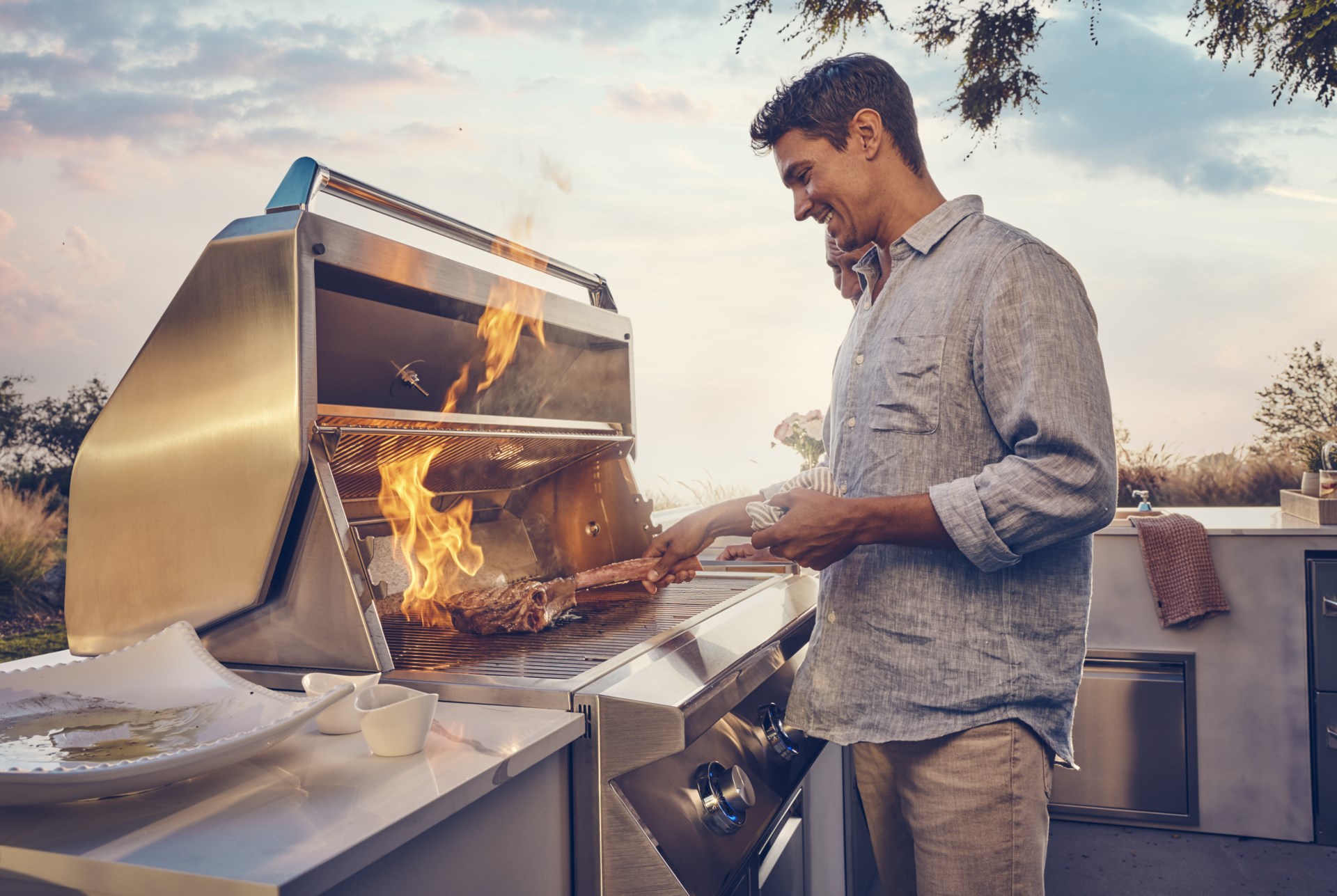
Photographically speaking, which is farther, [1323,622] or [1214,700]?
[1214,700]

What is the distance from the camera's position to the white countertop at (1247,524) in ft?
10.6

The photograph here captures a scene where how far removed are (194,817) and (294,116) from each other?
2.59 m

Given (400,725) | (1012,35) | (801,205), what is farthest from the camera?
(1012,35)

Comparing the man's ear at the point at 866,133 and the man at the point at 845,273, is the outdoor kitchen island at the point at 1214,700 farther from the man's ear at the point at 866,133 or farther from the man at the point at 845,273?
the man's ear at the point at 866,133

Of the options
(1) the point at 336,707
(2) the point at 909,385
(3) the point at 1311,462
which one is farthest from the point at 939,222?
(3) the point at 1311,462

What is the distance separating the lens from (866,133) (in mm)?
1426

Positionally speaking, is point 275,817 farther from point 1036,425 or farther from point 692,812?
point 1036,425

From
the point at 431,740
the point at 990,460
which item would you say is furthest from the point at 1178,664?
the point at 431,740

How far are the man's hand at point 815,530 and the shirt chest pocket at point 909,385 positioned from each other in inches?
7.0

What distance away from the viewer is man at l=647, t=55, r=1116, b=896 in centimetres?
117

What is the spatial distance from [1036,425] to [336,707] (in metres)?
1.02

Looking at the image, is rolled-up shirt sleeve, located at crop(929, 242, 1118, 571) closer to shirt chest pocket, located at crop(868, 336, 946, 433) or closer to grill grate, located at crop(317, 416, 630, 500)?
shirt chest pocket, located at crop(868, 336, 946, 433)

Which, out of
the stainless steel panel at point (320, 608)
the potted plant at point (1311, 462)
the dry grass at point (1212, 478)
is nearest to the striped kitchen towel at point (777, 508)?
the stainless steel panel at point (320, 608)

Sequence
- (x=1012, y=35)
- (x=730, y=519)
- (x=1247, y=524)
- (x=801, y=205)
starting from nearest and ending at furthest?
(x=801, y=205) < (x=730, y=519) < (x=1247, y=524) < (x=1012, y=35)
